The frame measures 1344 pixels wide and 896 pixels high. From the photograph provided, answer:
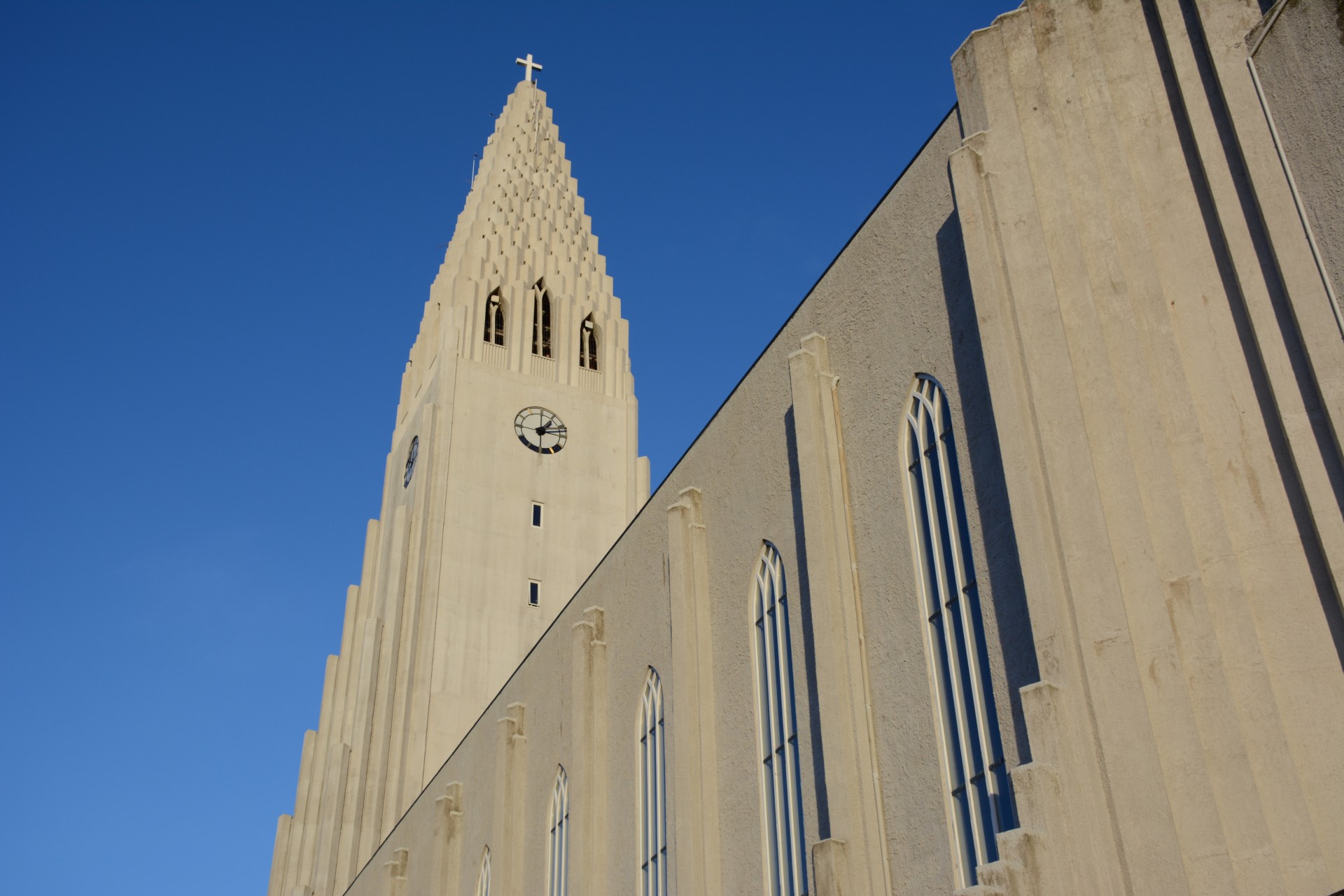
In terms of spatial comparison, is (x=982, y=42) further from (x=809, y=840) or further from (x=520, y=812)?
(x=520, y=812)

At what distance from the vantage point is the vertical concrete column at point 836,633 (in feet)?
43.5

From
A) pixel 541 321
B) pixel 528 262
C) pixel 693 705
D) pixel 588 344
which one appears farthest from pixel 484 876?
pixel 528 262

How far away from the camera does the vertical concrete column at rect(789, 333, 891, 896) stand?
13.3 metres

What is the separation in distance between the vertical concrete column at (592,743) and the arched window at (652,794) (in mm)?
1208

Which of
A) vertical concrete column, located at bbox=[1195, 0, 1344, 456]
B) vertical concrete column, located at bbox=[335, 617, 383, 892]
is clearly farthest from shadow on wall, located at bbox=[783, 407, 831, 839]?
vertical concrete column, located at bbox=[335, 617, 383, 892]

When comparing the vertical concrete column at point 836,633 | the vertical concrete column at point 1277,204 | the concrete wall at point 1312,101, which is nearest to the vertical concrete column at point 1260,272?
the vertical concrete column at point 1277,204

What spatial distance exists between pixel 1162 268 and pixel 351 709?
105 feet

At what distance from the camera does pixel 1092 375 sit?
40.8 feet

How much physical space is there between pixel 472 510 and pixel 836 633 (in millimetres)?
27206

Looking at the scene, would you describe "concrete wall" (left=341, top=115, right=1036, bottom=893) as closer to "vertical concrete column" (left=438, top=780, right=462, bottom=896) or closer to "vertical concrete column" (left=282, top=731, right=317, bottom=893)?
"vertical concrete column" (left=438, top=780, right=462, bottom=896)

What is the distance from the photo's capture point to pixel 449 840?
26.2 meters

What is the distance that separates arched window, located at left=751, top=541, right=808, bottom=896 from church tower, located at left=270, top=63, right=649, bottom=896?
22094mm

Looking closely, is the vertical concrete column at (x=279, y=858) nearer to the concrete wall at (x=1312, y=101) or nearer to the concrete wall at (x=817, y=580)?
the concrete wall at (x=817, y=580)

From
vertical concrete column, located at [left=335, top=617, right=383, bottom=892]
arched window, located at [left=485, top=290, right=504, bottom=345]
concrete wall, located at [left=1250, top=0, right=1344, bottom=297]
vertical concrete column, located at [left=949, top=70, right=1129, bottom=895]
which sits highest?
arched window, located at [left=485, top=290, right=504, bottom=345]
